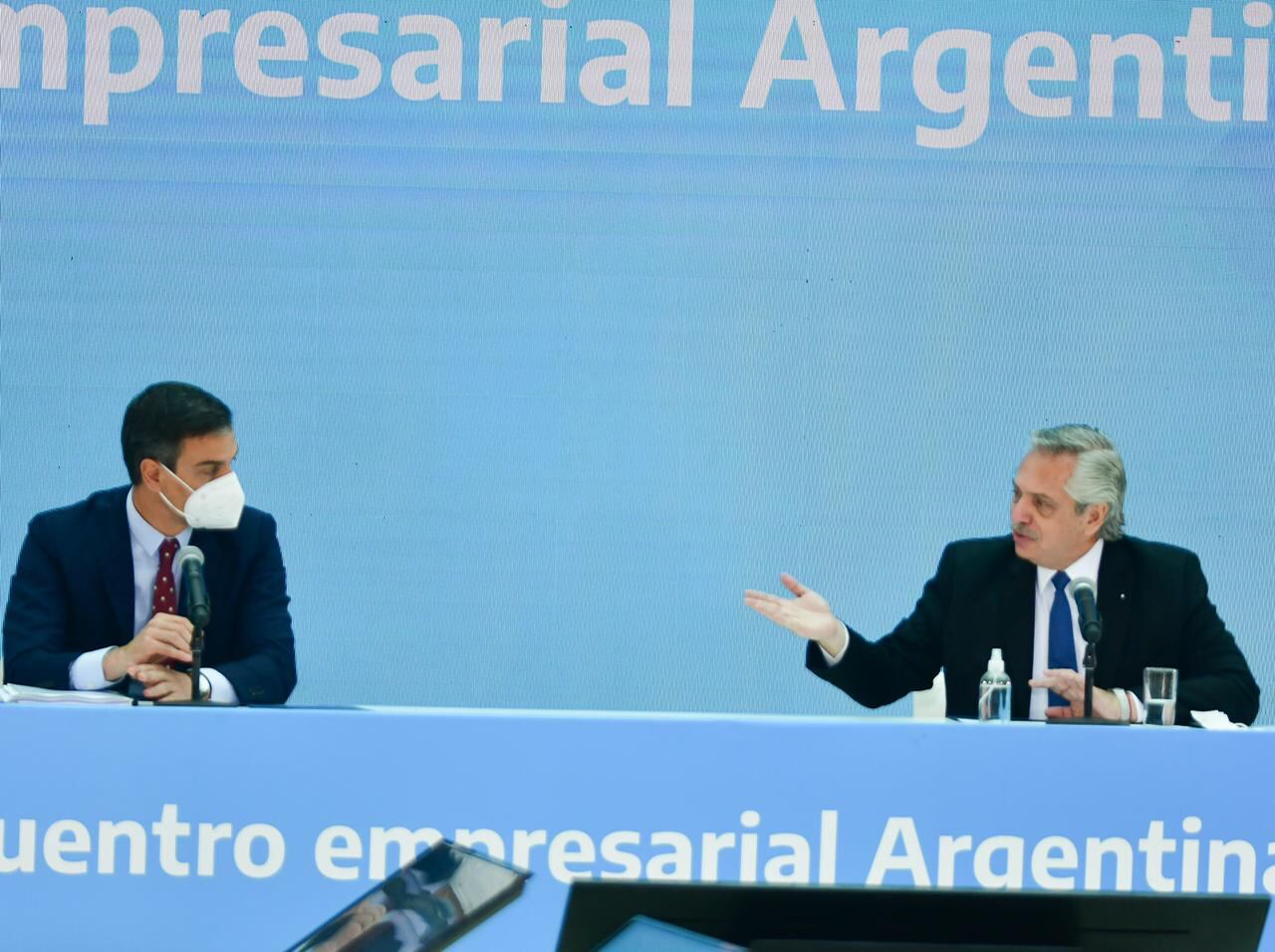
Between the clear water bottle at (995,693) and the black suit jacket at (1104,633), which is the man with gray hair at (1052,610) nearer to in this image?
the black suit jacket at (1104,633)

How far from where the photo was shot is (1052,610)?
349 cm

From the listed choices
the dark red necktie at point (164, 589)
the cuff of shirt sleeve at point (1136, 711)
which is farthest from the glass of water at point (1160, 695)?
the dark red necktie at point (164, 589)

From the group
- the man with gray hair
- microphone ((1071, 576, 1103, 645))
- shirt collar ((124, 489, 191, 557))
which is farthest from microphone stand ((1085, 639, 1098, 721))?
shirt collar ((124, 489, 191, 557))

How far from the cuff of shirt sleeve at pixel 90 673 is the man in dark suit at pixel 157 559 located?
7cm

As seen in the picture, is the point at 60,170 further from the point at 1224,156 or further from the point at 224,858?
the point at 1224,156

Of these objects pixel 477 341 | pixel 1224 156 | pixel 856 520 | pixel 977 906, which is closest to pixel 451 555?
pixel 477 341

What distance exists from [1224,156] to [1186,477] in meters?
0.91

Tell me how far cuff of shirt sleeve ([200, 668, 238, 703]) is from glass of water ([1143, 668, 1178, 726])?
5.85 ft

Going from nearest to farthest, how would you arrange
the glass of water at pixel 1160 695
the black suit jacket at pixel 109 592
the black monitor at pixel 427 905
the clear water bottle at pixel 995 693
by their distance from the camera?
the black monitor at pixel 427 905 → the glass of water at pixel 1160 695 → the clear water bottle at pixel 995 693 → the black suit jacket at pixel 109 592

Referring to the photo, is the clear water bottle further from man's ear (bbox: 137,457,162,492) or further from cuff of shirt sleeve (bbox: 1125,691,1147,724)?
man's ear (bbox: 137,457,162,492)

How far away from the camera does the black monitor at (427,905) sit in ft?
4.58

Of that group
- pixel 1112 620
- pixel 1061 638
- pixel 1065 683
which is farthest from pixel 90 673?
pixel 1112 620

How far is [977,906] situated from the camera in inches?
45.5

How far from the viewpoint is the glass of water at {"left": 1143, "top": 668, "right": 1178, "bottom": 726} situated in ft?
9.92
